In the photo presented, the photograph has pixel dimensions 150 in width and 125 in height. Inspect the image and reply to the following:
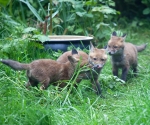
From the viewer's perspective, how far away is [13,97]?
479 centimetres

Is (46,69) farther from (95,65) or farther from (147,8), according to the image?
(147,8)

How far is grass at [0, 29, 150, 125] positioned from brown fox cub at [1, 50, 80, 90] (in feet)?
0.57

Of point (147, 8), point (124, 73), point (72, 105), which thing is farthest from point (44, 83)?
point (147, 8)

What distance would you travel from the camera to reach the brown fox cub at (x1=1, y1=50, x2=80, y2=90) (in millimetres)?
5450

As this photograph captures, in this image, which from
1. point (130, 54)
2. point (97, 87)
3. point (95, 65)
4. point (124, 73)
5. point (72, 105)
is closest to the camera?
point (72, 105)

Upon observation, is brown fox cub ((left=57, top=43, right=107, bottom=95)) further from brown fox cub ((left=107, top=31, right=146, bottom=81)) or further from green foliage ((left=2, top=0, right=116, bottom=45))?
green foliage ((left=2, top=0, right=116, bottom=45))

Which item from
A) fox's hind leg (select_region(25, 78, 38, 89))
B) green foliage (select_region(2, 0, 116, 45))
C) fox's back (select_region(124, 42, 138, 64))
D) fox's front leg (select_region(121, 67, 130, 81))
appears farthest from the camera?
green foliage (select_region(2, 0, 116, 45))

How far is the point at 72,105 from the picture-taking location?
203 inches

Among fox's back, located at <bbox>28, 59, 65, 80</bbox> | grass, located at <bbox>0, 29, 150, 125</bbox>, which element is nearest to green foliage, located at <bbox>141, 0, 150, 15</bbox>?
grass, located at <bbox>0, 29, 150, 125</bbox>

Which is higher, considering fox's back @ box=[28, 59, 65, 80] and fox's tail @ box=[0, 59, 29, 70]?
fox's tail @ box=[0, 59, 29, 70]

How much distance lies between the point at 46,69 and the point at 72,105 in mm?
709

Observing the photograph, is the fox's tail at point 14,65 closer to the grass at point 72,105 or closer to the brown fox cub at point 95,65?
the grass at point 72,105

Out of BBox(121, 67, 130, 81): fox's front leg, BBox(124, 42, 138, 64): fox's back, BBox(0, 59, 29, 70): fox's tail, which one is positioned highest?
BBox(0, 59, 29, 70): fox's tail

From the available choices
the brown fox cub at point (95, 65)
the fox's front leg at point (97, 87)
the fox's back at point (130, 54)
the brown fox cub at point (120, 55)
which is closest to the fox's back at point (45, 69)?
Result: the brown fox cub at point (95, 65)
